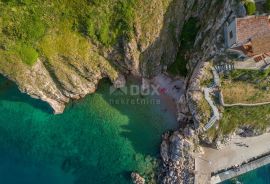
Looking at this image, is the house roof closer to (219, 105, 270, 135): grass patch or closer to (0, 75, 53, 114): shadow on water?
(219, 105, 270, 135): grass patch

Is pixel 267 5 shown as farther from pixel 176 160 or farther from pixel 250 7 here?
pixel 176 160

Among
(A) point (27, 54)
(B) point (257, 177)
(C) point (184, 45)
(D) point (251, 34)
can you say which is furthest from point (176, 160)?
(A) point (27, 54)

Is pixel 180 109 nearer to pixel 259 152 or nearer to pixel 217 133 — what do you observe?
pixel 217 133

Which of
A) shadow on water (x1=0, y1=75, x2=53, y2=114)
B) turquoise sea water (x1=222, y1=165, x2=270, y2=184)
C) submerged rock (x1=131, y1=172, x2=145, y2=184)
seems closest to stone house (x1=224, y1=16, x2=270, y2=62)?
turquoise sea water (x1=222, y1=165, x2=270, y2=184)

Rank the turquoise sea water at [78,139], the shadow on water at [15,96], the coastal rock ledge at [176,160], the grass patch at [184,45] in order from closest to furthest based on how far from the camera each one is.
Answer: the grass patch at [184,45]
the coastal rock ledge at [176,160]
the turquoise sea water at [78,139]
the shadow on water at [15,96]

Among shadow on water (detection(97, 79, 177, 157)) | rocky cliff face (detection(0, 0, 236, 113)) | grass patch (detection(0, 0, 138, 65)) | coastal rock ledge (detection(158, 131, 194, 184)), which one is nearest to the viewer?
grass patch (detection(0, 0, 138, 65))

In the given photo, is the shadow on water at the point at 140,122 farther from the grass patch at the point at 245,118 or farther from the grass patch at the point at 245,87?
the grass patch at the point at 245,87

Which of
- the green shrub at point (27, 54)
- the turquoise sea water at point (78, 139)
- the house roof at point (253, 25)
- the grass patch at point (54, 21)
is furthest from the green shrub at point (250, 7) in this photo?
the green shrub at point (27, 54)
